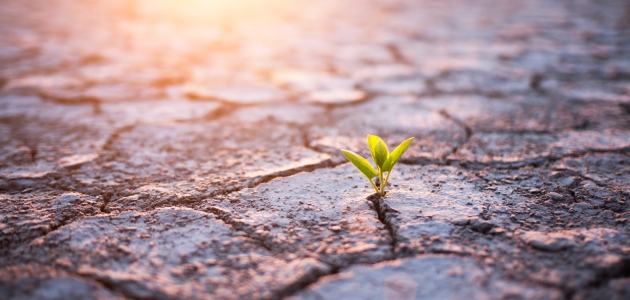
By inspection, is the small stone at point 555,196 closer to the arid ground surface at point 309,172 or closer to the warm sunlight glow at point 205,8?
the arid ground surface at point 309,172

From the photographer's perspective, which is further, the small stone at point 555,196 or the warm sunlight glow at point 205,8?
the warm sunlight glow at point 205,8

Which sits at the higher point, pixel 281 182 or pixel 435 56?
pixel 435 56

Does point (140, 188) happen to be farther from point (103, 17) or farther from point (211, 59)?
point (103, 17)

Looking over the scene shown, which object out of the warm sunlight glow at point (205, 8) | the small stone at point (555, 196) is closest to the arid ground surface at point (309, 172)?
the small stone at point (555, 196)

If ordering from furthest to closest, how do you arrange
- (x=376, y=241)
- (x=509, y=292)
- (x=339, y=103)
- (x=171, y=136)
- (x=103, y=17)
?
(x=103, y=17) → (x=339, y=103) → (x=171, y=136) → (x=376, y=241) → (x=509, y=292)

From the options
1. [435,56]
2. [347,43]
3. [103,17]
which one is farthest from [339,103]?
[103,17]

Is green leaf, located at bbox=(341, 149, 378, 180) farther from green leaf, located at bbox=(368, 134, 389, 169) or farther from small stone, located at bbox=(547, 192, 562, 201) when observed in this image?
small stone, located at bbox=(547, 192, 562, 201)

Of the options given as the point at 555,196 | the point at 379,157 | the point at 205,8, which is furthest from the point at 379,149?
the point at 205,8

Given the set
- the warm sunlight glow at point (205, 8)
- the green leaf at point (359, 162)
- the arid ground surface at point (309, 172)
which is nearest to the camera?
the arid ground surface at point (309, 172)

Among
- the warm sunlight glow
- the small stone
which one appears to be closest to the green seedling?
the small stone
